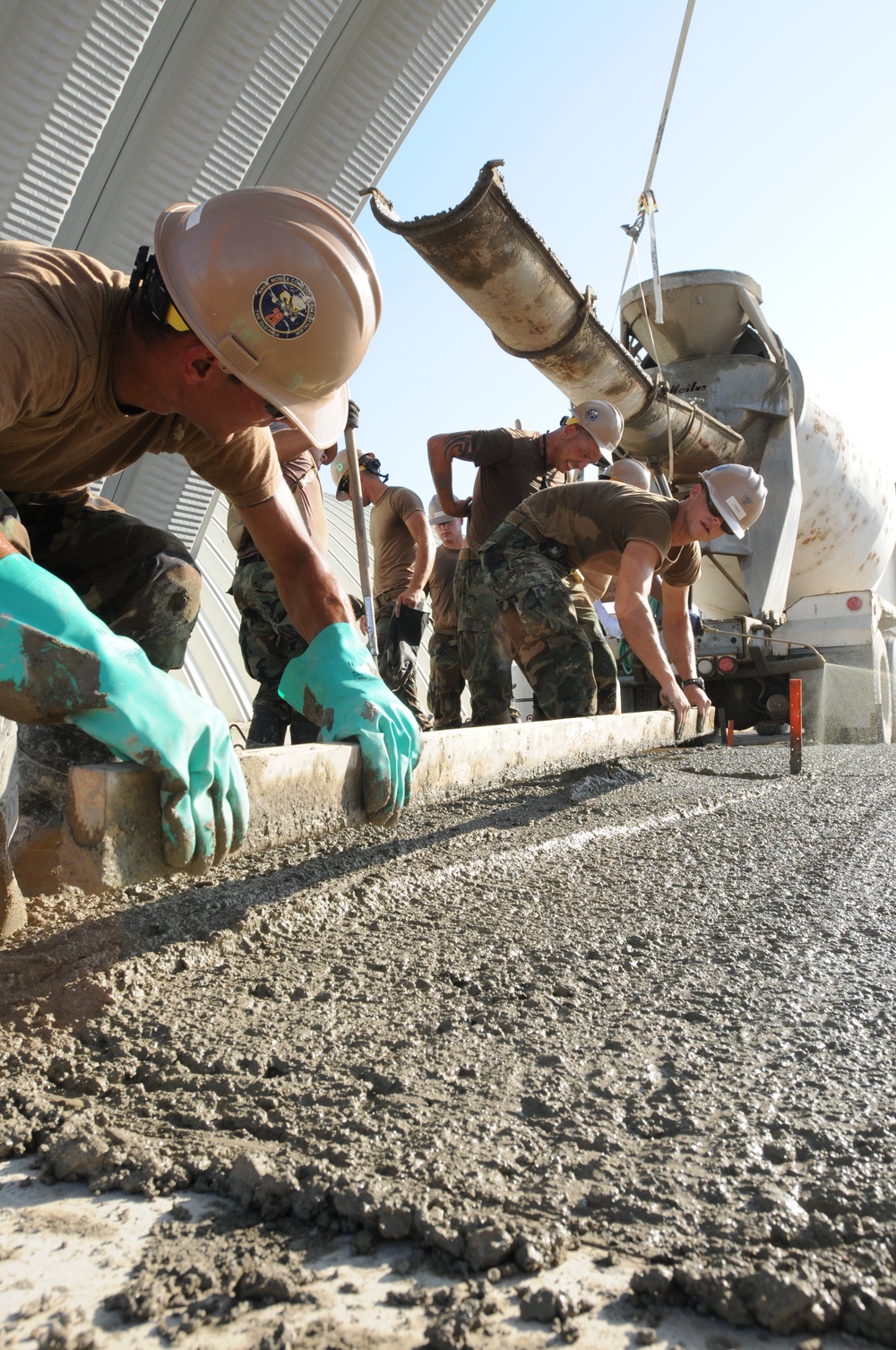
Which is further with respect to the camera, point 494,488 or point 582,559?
point 494,488

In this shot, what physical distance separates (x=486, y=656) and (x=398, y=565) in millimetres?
1209

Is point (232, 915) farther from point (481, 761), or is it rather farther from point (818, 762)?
point (818, 762)

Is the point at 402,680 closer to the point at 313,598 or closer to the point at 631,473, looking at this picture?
the point at 631,473

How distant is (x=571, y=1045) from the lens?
1183 mm

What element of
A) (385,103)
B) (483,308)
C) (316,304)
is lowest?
(316,304)

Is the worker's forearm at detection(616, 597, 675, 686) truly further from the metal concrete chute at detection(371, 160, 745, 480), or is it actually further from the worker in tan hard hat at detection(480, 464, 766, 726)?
the metal concrete chute at detection(371, 160, 745, 480)

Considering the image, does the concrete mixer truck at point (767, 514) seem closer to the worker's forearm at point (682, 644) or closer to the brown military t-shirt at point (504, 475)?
the brown military t-shirt at point (504, 475)

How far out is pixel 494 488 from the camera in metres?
4.86

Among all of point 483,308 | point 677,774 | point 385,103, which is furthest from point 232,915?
point 385,103

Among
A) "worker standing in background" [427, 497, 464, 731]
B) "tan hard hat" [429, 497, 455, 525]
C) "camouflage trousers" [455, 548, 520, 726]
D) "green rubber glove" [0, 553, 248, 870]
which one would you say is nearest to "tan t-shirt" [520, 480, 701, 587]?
"camouflage trousers" [455, 548, 520, 726]

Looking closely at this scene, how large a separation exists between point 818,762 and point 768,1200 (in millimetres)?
4603

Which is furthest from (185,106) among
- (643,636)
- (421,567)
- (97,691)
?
(97,691)

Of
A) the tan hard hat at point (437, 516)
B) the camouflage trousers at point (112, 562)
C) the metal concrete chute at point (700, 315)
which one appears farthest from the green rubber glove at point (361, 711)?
the metal concrete chute at point (700, 315)

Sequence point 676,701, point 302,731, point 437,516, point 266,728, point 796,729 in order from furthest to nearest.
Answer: point 437,516, point 796,729, point 676,701, point 302,731, point 266,728
